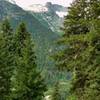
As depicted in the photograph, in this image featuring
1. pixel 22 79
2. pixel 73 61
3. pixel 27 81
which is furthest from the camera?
pixel 27 81

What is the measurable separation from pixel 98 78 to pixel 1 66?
27.5 meters

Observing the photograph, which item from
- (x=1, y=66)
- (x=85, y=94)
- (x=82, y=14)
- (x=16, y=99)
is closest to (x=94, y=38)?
(x=85, y=94)

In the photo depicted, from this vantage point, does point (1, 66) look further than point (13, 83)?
No

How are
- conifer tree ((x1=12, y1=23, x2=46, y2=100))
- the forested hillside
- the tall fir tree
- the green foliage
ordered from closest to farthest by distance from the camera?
the tall fir tree, the forested hillside, the green foliage, conifer tree ((x1=12, y1=23, x2=46, y2=100))

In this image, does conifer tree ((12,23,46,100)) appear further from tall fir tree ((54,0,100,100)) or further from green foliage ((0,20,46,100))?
tall fir tree ((54,0,100,100))

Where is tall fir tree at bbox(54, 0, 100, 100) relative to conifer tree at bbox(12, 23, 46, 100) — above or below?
above

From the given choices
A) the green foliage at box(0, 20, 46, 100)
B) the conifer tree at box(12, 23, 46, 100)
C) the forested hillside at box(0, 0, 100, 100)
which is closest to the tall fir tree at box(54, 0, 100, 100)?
the forested hillside at box(0, 0, 100, 100)

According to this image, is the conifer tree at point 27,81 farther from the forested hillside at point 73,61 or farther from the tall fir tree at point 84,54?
the tall fir tree at point 84,54

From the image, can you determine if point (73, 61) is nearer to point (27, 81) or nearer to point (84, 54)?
point (84, 54)

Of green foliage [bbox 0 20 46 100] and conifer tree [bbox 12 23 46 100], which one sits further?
conifer tree [bbox 12 23 46 100]

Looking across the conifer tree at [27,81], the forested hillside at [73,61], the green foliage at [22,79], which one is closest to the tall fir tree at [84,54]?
the forested hillside at [73,61]

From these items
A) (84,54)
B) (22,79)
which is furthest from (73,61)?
(22,79)

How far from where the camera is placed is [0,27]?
71500 millimetres

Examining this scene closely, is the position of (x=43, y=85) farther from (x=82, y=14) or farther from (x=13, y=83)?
(x=82, y=14)
